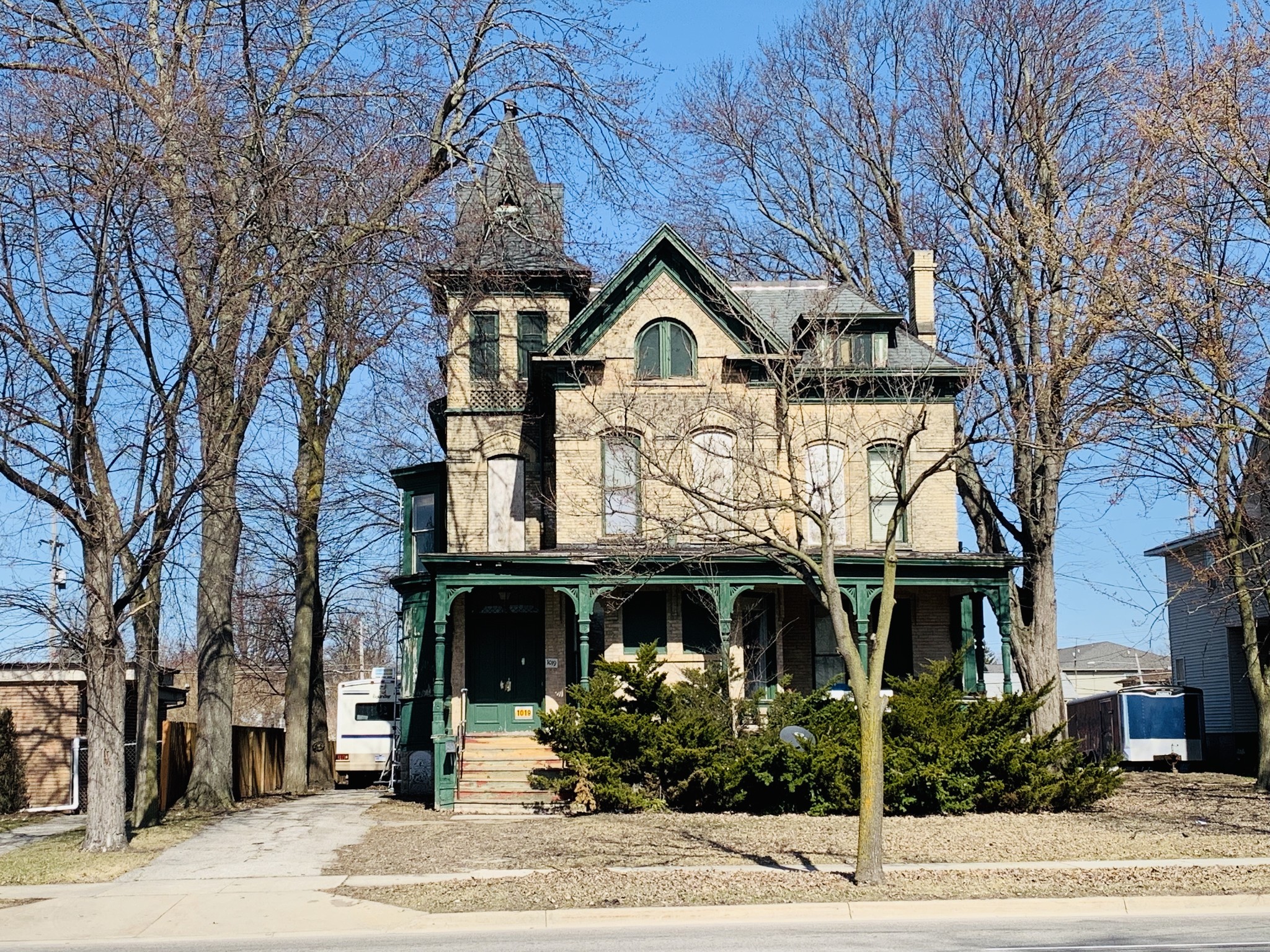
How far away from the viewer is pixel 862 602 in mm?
26844

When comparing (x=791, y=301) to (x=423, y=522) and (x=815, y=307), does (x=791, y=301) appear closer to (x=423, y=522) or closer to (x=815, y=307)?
(x=815, y=307)

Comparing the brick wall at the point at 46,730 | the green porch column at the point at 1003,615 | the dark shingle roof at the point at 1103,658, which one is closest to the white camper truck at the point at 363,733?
the brick wall at the point at 46,730

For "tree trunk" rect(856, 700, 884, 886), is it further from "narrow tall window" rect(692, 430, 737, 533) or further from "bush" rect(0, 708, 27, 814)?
"bush" rect(0, 708, 27, 814)

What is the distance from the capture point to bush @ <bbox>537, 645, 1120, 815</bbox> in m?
21.9

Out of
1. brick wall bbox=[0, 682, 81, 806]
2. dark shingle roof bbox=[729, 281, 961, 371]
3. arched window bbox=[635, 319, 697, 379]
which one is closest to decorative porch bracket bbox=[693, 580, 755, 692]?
arched window bbox=[635, 319, 697, 379]

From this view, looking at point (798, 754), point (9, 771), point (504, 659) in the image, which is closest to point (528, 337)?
point (504, 659)

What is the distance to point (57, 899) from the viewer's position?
1534cm

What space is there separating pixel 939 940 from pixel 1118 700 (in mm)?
24769

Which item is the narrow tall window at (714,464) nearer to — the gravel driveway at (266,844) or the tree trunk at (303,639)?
the gravel driveway at (266,844)

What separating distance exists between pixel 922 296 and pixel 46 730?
814 inches

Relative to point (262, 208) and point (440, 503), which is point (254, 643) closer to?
point (440, 503)

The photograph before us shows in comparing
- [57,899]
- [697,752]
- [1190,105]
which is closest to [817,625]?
[697,752]

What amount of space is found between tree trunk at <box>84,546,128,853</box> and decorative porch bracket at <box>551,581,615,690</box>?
8.85 m

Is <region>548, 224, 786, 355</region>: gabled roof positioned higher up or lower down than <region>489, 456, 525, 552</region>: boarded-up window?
higher up
